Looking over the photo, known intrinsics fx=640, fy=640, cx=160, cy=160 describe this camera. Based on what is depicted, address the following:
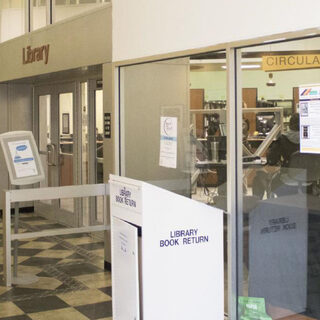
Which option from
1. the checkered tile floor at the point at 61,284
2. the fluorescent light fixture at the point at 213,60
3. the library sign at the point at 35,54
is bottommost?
the checkered tile floor at the point at 61,284

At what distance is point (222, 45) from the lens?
13.4 ft

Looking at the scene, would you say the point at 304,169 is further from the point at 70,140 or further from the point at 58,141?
the point at 58,141

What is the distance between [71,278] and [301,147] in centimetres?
325

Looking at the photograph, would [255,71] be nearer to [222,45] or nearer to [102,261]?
[222,45]

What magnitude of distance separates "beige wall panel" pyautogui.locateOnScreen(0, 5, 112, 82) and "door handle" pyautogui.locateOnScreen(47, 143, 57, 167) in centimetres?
116

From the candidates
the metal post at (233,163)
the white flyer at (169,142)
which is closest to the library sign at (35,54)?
the white flyer at (169,142)

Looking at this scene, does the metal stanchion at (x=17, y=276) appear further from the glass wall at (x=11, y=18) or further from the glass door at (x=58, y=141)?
the glass wall at (x=11, y=18)

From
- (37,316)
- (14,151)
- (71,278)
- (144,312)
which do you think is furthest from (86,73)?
(144,312)

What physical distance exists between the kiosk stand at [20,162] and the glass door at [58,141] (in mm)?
2427

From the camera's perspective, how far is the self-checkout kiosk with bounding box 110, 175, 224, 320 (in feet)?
11.4

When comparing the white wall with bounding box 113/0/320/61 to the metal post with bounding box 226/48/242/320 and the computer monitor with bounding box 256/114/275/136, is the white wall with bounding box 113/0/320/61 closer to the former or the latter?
the metal post with bounding box 226/48/242/320

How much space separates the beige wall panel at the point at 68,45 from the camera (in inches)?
255

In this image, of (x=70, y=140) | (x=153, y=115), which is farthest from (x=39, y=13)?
(x=153, y=115)

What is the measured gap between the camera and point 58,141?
31.4ft
